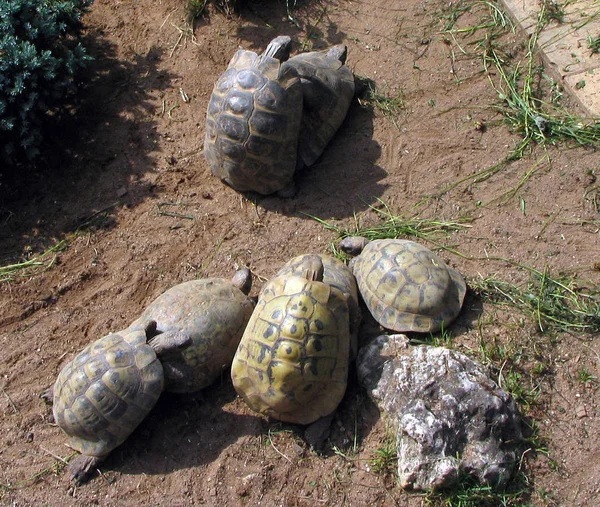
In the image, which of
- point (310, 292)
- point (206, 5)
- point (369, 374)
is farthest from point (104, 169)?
point (369, 374)

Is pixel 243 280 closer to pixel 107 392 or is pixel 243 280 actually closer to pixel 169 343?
pixel 169 343

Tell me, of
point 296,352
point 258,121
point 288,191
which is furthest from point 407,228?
point 296,352

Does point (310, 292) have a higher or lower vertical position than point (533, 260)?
higher

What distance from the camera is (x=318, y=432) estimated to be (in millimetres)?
3859

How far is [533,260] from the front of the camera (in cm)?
449

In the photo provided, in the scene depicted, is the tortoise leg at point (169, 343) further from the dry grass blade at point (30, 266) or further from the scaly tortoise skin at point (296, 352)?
the dry grass blade at point (30, 266)

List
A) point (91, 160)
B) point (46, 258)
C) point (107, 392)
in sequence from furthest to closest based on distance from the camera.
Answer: point (91, 160)
point (46, 258)
point (107, 392)

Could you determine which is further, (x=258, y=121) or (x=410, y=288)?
(x=258, y=121)

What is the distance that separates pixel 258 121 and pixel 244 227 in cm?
81

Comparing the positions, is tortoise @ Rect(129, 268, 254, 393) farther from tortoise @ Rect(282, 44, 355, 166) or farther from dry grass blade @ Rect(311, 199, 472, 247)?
tortoise @ Rect(282, 44, 355, 166)

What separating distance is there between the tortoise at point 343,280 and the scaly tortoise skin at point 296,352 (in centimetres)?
21

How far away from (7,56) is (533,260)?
431 centimetres

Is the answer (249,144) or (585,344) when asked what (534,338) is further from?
(249,144)

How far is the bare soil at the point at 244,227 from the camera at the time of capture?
3.85 metres
